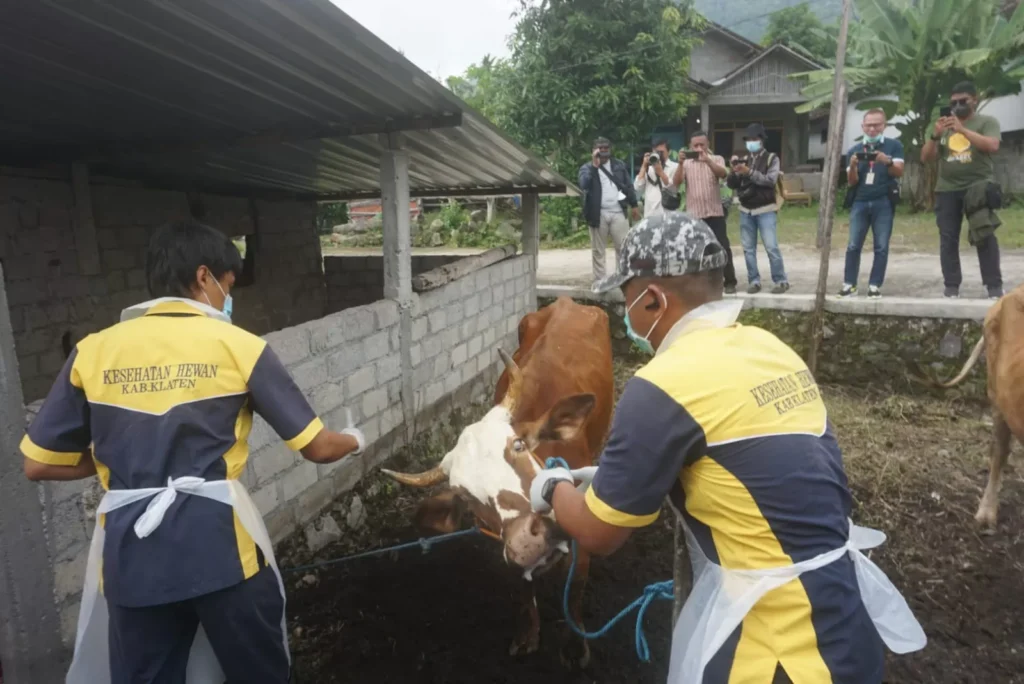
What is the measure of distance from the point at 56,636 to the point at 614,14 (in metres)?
15.5

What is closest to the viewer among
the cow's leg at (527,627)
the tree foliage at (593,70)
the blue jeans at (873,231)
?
the cow's leg at (527,627)

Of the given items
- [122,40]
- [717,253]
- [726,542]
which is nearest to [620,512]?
[726,542]

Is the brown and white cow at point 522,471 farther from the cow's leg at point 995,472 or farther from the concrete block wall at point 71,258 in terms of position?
the concrete block wall at point 71,258

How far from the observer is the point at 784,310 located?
7523 mm

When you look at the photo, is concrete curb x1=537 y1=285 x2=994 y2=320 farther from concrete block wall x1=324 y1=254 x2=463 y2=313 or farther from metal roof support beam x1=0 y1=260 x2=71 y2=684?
metal roof support beam x1=0 y1=260 x2=71 y2=684

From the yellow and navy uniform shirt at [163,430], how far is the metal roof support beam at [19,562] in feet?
0.70

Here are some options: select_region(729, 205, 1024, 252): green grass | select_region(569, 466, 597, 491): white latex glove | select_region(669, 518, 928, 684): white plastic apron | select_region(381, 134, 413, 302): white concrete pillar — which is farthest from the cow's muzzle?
select_region(729, 205, 1024, 252): green grass

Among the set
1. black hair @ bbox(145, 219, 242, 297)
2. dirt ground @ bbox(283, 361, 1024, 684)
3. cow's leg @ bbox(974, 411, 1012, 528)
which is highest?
black hair @ bbox(145, 219, 242, 297)

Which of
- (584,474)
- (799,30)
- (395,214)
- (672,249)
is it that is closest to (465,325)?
(395,214)

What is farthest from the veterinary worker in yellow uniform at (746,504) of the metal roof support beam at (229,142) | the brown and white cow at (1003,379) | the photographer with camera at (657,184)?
the photographer with camera at (657,184)

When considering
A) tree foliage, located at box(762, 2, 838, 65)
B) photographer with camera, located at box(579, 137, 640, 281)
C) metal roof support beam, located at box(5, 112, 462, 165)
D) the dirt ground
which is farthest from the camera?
tree foliage, located at box(762, 2, 838, 65)

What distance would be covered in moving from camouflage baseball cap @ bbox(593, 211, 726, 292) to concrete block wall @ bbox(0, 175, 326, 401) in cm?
580

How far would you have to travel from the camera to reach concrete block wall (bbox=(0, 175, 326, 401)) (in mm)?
5914

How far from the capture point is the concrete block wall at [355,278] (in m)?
9.56
